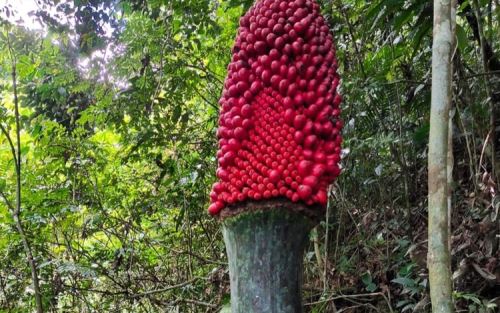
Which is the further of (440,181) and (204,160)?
(204,160)

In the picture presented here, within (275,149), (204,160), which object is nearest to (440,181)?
(275,149)

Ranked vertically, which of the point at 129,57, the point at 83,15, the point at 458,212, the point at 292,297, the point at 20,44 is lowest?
the point at 292,297

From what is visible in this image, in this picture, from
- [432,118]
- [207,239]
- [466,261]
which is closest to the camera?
[432,118]

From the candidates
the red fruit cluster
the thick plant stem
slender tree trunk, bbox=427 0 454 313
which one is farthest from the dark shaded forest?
the thick plant stem

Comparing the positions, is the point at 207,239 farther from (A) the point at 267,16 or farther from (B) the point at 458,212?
(A) the point at 267,16

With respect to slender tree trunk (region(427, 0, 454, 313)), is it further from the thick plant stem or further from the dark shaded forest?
the dark shaded forest

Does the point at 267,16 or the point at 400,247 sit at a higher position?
the point at 267,16

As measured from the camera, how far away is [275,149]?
3.77ft

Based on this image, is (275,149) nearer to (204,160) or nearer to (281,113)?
(281,113)

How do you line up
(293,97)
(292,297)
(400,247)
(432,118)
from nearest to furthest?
(292,297) → (293,97) → (432,118) → (400,247)

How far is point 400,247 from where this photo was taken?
145 inches

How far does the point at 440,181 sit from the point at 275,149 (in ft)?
1.42

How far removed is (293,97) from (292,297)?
A: 444 millimetres

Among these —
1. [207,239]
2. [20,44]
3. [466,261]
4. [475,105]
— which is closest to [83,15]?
[20,44]
